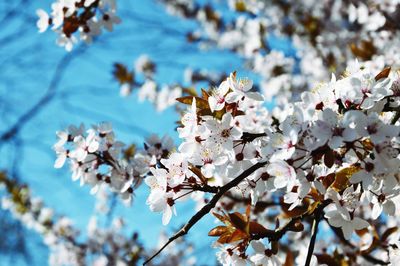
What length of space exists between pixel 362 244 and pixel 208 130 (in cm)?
108

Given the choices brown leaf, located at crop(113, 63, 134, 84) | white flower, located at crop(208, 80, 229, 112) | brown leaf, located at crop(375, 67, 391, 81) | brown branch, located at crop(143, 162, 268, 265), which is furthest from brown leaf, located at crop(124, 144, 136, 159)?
brown leaf, located at crop(113, 63, 134, 84)

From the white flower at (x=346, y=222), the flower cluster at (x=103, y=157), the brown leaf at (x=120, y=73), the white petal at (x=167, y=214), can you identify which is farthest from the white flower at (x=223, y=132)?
the brown leaf at (x=120, y=73)

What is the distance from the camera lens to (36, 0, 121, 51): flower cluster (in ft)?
6.96

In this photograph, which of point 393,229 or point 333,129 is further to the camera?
point 393,229

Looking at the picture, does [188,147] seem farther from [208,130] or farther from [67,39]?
[67,39]

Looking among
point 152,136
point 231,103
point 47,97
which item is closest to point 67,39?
point 152,136

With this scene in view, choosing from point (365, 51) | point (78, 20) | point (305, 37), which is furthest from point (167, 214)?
point (305, 37)

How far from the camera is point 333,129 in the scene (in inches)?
40.3

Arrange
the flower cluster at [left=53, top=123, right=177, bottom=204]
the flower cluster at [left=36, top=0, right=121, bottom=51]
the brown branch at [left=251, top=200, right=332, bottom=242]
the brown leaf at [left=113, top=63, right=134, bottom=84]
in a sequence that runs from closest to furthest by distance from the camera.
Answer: the brown branch at [left=251, top=200, right=332, bottom=242] → the flower cluster at [left=53, top=123, right=177, bottom=204] → the flower cluster at [left=36, top=0, right=121, bottom=51] → the brown leaf at [left=113, top=63, right=134, bottom=84]

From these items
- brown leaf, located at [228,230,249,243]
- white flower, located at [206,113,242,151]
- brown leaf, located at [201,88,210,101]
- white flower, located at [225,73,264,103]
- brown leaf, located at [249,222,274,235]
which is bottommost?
brown leaf, located at [228,230,249,243]

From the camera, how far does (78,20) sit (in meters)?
2.19

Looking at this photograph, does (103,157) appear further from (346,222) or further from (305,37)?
(305,37)

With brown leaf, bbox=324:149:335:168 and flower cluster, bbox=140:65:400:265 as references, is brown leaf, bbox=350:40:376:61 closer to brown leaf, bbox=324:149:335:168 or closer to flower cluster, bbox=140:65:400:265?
flower cluster, bbox=140:65:400:265

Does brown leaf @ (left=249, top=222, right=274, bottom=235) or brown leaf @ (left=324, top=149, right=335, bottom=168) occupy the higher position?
brown leaf @ (left=249, top=222, right=274, bottom=235)
